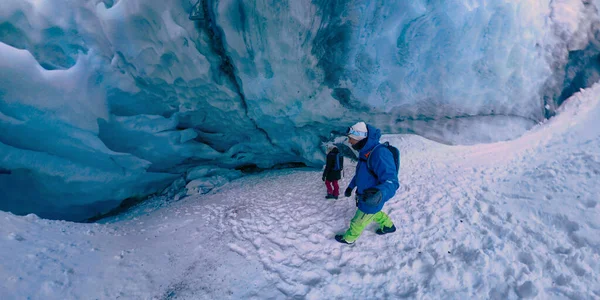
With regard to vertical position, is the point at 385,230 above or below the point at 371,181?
below

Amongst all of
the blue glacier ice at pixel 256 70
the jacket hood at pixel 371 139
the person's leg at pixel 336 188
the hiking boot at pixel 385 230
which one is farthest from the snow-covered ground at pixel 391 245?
the jacket hood at pixel 371 139

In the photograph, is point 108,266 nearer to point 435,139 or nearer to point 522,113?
point 435,139

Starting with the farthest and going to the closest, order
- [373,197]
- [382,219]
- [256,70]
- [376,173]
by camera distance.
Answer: [256,70]
[382,219]
[376,173]
[373,197]

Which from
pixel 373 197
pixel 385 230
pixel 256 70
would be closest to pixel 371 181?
pixel 373 197

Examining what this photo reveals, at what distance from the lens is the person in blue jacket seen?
2.20 metres

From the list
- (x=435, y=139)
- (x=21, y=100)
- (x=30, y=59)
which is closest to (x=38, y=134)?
(x=21, y=100)

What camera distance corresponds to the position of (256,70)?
4.09 meters

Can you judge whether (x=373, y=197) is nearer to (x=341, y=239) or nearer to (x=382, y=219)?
(x=382, y=219)

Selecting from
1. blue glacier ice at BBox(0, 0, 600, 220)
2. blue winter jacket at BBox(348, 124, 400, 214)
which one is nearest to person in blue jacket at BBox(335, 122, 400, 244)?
blue winter jacket at BBox(348, 124, 400, 214)

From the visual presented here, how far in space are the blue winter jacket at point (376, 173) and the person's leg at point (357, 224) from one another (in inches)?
3.6

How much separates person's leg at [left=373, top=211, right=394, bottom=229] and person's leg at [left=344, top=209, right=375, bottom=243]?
0.14 m

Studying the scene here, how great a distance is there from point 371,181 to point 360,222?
42cm

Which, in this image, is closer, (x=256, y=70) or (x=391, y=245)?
(x=391, y=245)

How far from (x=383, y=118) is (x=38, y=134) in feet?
17.6
